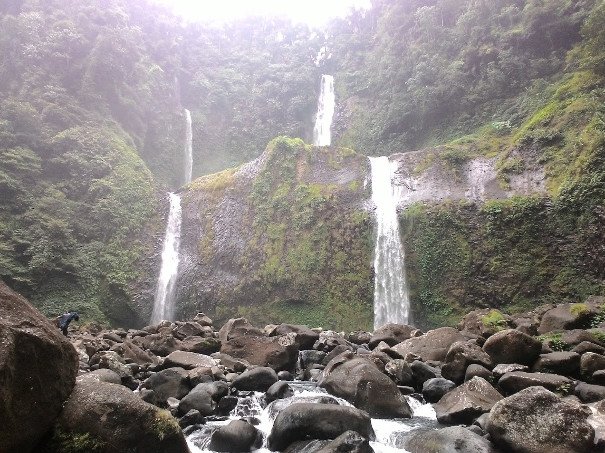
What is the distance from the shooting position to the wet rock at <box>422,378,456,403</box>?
26.7ft

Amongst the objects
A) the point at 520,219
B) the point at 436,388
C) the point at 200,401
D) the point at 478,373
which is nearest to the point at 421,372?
the point at 436,388

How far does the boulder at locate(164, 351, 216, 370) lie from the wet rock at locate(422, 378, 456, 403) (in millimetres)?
4191

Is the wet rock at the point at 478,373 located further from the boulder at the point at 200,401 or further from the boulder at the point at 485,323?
the boulder at the point at 200,401

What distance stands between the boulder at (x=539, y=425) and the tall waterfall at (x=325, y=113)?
31.3 metres

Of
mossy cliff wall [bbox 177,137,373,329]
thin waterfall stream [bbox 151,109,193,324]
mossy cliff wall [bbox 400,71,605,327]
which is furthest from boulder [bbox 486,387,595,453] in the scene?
thin waterfall stream [bbox 151,109,193,324]

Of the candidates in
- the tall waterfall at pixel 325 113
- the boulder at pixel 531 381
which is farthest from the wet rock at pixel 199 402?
the tall waterfall at pixel 325 113

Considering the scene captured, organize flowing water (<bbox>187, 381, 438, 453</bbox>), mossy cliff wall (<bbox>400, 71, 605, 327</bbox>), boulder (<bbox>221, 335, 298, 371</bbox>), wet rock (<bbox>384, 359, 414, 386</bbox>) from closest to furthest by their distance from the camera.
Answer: flowing water (<bbox>187, 381, 438, 453</bbox>) → wet rock (<bbox>384, 359, 414, 386</bbox>) → boulder (<bbox>221, 335, 298, 371</bbox>) → mossy cliff wall (<bbox>400, 71, 605, 327</bbox>)

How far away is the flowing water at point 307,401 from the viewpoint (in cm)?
620

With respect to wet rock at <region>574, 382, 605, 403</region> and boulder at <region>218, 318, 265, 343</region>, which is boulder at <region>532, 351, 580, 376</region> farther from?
boulder at <region>218, 318, 265, 343</region>

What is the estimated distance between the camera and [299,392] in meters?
8.18

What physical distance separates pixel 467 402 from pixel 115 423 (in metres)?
5.15

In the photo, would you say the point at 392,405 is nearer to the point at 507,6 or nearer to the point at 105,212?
the point at 105,212

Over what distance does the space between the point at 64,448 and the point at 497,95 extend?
2746cm

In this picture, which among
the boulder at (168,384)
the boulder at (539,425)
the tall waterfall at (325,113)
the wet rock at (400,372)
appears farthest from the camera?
the tall waterfall at (325,113)
